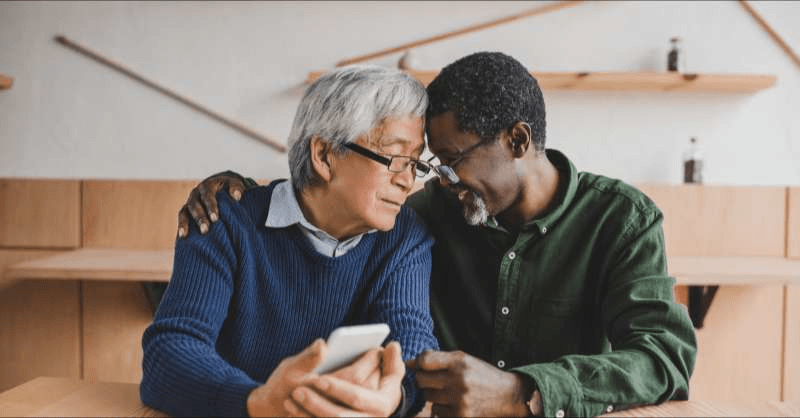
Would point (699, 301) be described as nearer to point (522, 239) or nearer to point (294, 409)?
point (522, 239)

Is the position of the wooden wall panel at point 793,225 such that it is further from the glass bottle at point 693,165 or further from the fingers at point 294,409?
the fingers at point 294,409

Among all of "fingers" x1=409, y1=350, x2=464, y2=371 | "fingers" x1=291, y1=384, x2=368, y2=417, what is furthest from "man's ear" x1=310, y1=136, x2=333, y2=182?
"fingers" x1=291, y1=384, x2=368, y2=417

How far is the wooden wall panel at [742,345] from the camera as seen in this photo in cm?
317

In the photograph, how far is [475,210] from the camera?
1.49m

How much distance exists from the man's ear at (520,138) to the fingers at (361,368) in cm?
69

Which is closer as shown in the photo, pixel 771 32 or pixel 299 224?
pixel 299 224

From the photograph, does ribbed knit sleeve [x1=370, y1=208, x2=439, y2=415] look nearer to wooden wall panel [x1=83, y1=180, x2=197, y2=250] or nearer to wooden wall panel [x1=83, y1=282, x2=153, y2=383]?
wooden wall panel [x1=83, y1=180, x2=197, y2=250]

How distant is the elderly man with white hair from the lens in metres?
1.29

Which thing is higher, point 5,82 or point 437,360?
point 5,82

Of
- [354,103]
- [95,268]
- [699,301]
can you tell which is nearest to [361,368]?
[354,103]

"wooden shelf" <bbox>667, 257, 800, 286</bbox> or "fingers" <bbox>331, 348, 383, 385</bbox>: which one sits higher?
"fingers" <bbox>331, 348, 383, 385</bbox>

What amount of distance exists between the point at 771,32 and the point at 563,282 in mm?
2504

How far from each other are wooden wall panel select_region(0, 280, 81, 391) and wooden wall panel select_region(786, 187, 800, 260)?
3.32 m

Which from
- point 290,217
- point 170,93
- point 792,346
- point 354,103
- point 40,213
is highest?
point 170,93
